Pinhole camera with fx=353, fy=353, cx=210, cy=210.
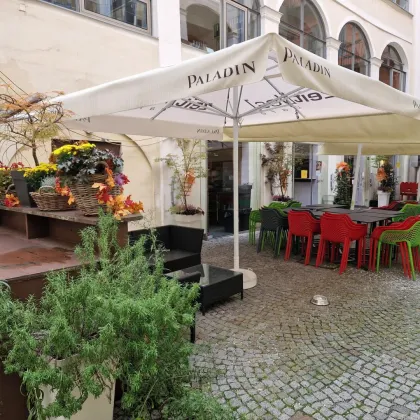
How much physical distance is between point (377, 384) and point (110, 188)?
2321mm

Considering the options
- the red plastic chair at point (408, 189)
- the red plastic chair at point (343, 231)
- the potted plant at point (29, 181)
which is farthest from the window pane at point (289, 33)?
the potted plant at point (29, 181)

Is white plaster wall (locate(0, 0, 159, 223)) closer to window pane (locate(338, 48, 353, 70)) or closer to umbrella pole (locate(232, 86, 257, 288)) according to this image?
umbrella pole (locate(232, 86, 257, 288))

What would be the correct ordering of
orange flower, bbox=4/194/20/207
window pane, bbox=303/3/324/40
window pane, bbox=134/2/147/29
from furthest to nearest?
1. window pane, bbox=303/3/324/40
2. window pane, bbox=134/2/147/29
3. orange flower, bbox=4/194/20/207

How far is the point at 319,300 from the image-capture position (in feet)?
13.0

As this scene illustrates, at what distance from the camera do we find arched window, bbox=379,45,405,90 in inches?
556

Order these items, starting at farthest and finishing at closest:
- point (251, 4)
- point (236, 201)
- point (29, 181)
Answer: point (251, 4), point (236, 201), point (29, 181)

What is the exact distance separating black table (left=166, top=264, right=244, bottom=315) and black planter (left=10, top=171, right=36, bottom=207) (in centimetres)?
148

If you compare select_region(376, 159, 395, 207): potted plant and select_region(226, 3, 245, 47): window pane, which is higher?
select_region(226, 3, 245, 47): window pane

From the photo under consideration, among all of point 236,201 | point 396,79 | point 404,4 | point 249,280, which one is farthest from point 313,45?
point 249,280

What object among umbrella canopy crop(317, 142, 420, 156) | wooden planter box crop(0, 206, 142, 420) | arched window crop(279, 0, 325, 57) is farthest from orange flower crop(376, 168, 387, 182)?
wooden planter box crop(0, 206, 142, 420)

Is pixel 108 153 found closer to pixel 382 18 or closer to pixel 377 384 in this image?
pixel 377 384

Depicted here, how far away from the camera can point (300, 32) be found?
10.5 meters

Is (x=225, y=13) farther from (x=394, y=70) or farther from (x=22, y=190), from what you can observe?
(x=394, y=70)

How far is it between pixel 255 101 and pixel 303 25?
721cm
